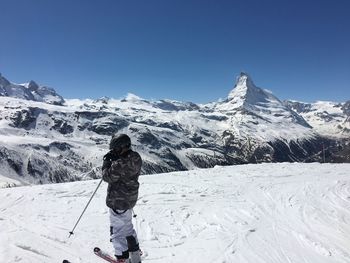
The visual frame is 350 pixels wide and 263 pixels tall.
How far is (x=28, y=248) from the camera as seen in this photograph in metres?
12.6

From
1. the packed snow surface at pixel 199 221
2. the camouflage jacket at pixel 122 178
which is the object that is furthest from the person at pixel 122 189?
the packed snow surface at pixel 199 221

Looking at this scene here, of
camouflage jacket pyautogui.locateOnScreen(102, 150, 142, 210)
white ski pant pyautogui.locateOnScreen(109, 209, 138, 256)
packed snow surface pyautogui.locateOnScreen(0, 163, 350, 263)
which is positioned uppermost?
camouflage jacket pyautogui.locateOnScreen(102, 150, 142, 210)

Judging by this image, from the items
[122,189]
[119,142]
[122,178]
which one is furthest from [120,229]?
[119,142]

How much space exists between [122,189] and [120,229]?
101cm

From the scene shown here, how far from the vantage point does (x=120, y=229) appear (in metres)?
10.1

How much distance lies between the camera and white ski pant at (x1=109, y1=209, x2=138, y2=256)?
393 inches

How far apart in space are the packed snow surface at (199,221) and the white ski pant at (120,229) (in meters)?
2.32

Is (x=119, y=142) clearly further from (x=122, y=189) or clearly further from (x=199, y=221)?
(x=199, y=221)

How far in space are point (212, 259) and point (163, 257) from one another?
1530 millimetres

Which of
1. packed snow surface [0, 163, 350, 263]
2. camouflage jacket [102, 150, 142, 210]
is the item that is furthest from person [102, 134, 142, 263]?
packed snow surface [0, 163, 350, 263]

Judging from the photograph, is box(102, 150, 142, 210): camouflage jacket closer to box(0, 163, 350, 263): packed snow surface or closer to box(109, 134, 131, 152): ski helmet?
box(109, 134, 131, 152): ski helmet

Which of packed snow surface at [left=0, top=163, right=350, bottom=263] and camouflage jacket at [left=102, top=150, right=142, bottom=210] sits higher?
camouflage jacket at [left=102, top=150, right=142, bottom=210]

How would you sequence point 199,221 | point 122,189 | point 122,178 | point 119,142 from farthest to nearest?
point 199,221, point 122,189, point 122,178, point 119,142

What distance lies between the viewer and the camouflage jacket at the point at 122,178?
9773 mm
